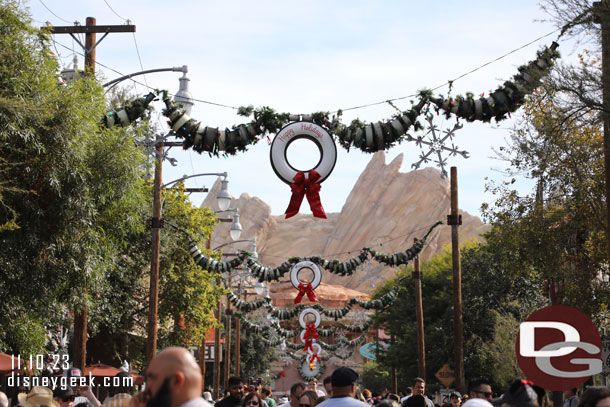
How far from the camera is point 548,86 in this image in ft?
45.5

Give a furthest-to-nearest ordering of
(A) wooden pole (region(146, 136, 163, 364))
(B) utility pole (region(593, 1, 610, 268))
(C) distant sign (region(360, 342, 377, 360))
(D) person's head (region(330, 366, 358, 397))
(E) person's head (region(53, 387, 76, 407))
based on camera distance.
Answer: (C) distant sign (region(360, 342, 377, 360))
(A) wooden pole (region(146, 136, 163, 364))
(B) utility pole (region(593, 1, 610, 268))
(E) person's head (region(53, 387, 76, 407))
(D) person's head (region(330, 366, 358, 397))

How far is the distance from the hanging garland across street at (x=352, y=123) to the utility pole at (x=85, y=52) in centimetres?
476

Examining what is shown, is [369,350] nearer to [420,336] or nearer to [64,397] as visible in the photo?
[420,336]

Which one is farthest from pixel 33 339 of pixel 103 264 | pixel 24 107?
pixel 24 107

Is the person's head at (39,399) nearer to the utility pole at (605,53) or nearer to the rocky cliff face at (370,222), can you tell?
the utility pole at (605,53)

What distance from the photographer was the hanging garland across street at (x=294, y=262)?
31.1 metres

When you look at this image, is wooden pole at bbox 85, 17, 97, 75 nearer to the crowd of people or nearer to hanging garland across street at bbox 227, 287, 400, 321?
the crowd of people

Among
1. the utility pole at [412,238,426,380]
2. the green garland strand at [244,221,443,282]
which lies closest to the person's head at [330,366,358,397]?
the utility pole at [412,238,426,380]

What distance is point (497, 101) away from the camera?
15.4m

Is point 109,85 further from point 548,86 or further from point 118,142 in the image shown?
point 548,86

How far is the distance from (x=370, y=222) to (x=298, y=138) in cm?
10453

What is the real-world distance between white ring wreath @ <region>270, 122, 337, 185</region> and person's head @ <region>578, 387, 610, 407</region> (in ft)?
30.4

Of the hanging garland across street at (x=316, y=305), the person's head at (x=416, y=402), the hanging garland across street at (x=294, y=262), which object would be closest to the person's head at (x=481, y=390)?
the person's head at (x=416, y=402)

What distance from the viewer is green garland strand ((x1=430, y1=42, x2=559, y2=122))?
14883mm
